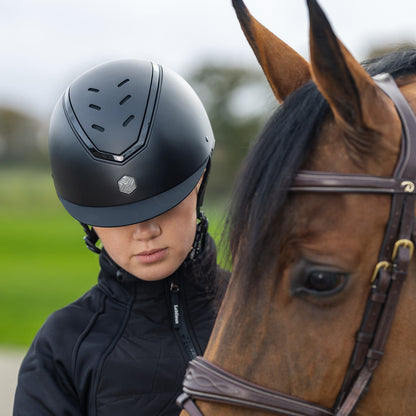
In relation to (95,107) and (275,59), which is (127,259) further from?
(275,59)

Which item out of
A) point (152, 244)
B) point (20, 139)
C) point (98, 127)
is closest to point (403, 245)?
point (152, 244)

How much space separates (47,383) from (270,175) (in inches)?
39.8

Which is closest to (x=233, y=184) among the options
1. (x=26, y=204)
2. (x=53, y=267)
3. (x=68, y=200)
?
(x=68, y=200)

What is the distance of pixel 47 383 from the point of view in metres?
1.83

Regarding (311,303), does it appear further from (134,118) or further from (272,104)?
(134,118)

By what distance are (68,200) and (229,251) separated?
29.0 inches

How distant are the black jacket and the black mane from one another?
22.4 inches

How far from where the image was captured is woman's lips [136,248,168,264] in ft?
6.01

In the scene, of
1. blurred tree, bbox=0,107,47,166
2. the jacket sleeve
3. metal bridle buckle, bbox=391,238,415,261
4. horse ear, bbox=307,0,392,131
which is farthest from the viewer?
blurred tree, bbox=0,107,47,166

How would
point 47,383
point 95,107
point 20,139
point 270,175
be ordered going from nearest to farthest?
point 270,175
point 47,383
point 95,107
point 20,139

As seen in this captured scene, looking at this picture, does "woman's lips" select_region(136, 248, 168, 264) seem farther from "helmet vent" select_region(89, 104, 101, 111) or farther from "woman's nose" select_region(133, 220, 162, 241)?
"helmet vent" select_region(89, 104, 101, 111)

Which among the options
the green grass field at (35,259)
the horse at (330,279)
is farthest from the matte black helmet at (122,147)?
the horse at (330,279)

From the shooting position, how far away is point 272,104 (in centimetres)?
182

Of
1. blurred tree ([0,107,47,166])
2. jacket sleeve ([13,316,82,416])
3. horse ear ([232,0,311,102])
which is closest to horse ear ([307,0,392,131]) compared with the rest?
horse ear ([232,0,311,102])
